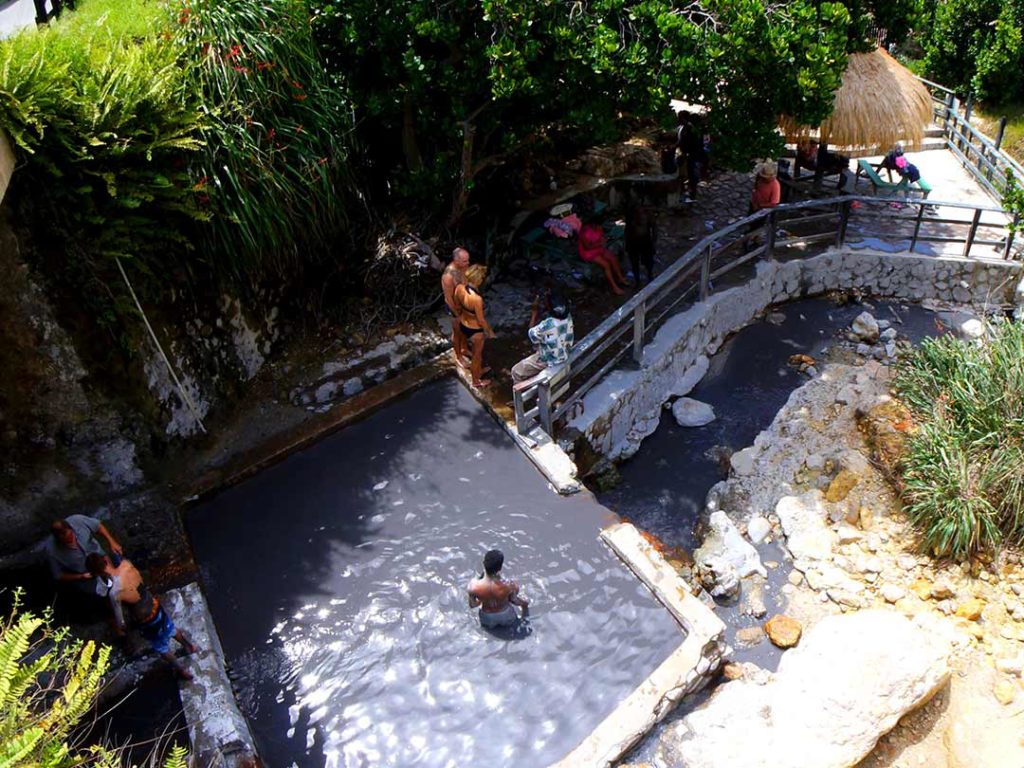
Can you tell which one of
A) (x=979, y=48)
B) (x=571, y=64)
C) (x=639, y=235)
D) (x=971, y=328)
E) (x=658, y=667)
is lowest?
(x=971, y=328)

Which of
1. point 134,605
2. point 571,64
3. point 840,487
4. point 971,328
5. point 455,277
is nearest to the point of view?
point 134,605

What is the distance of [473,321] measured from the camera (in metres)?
8.20

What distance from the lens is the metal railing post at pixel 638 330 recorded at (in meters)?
8.75

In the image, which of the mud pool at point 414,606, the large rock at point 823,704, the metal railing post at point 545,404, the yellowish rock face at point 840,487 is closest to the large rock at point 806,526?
the yellowish rock face at point 840,487

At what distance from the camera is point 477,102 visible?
9.00 meters

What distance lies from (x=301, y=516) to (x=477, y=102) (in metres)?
5.09

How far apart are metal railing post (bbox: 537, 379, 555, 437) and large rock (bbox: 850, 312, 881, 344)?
528 centimetres

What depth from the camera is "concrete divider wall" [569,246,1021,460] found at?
905cm

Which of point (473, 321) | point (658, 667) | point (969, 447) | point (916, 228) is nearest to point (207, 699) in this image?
point (658, 667)

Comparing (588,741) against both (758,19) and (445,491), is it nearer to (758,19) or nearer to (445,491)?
(445,491)

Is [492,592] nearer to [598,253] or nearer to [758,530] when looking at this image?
[758,530]

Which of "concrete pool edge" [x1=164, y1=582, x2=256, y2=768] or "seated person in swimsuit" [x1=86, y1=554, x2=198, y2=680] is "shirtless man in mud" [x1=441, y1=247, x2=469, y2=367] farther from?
"seated person in swimsuit" [x1=86, y1=554, x2=198, y2=680]

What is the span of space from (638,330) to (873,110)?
5.22 meters

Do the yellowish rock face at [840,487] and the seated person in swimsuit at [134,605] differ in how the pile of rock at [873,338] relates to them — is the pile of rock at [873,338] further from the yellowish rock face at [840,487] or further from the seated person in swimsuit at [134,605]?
the seated person in swimsuit at [134,605]
